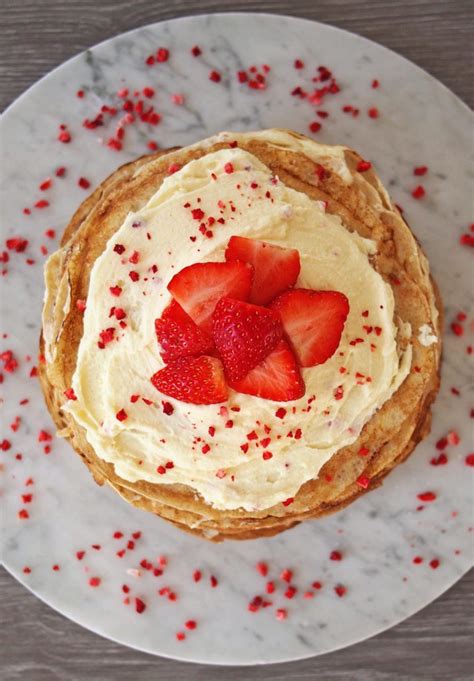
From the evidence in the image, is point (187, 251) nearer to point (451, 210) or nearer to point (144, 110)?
point (144, 110)

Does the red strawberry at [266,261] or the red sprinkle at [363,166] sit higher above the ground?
the red sprinkle at [363,166]

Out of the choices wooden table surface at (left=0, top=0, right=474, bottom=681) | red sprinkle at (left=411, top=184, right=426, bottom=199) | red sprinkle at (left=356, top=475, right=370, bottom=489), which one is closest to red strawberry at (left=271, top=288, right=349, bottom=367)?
red sprinkle at (left=356, top=475, right=370, bottom=489)

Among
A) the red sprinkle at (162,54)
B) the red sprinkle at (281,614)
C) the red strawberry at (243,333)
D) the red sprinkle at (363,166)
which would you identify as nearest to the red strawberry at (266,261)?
the red strawberry at (243,333)

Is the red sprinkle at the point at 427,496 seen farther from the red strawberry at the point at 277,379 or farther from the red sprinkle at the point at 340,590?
the red strawberry at the point at 277,379

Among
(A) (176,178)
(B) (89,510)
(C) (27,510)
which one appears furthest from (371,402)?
(C) (27,510)

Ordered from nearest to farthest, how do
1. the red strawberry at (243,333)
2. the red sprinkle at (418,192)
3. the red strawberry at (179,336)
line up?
the red strawberry at (243,333), the red strawberry at (179,336), the red sprinkle at (418,192)

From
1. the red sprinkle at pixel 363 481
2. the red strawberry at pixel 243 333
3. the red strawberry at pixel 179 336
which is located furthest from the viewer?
the red sprinkle at pixel 363 481

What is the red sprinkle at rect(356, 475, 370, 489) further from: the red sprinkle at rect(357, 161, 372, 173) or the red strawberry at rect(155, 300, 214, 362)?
the red sprinkle at rect(357, 161, 372, 173)
